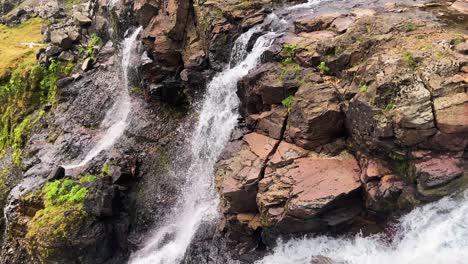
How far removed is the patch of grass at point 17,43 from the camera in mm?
26391

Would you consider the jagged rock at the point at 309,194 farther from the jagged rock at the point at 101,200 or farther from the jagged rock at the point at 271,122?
the jagged rock at the point at 101,200

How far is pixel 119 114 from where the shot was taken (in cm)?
2002

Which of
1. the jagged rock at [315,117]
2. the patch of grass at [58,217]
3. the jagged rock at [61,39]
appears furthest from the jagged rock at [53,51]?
the jagged rock at [315,117]

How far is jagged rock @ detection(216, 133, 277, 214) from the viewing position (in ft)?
38.3

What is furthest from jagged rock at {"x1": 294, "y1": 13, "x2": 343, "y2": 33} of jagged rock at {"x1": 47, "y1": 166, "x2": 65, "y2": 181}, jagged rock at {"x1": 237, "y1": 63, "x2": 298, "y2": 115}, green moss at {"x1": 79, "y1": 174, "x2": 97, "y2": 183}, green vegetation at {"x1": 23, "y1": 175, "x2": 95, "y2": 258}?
jagged rock at {"x1": 47, "y1": 166, "x2": 65, "y2": 181}

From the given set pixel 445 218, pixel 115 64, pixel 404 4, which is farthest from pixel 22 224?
pixel 404 4

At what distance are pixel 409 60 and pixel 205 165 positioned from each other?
25.8ft

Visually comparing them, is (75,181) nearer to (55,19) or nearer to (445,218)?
(445,218)

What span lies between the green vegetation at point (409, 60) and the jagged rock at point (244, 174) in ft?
13.7

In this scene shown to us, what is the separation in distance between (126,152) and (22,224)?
4727 mm

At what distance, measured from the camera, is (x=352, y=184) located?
10.3 m

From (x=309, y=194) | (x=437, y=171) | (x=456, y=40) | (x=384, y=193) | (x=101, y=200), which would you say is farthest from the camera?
(x=101, y=200)

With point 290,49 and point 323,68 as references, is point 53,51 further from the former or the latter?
point 323,68

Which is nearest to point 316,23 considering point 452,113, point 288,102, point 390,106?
Answer: point 288,102
